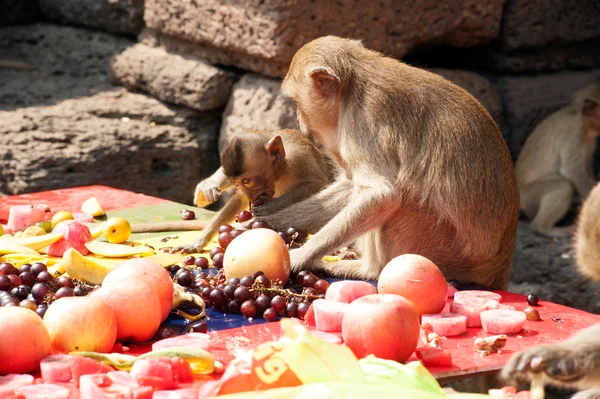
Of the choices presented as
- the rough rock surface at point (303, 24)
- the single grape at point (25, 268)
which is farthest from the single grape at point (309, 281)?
the rough rock surface at point (303, 24)

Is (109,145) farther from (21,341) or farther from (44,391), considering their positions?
(44,391)

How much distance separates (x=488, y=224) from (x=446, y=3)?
2675 millimetres

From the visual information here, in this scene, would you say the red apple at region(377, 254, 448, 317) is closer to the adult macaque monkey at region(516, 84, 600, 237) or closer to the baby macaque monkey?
the baby macaque monkey

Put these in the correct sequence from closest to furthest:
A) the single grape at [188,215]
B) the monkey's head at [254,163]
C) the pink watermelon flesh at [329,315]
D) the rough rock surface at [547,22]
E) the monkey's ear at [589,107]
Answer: the pink watermelon flesh at [329,315]
the monkey's head at [254,163]
the single grape at [188,215]
the rough rock surface at [547,22]
the monkey's ear at [589,107]

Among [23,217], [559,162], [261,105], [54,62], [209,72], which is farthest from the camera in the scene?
[559,162]

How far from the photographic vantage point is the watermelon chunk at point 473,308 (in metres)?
3.56

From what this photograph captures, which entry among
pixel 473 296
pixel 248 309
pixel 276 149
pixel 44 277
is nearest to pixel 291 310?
pixel 248 309

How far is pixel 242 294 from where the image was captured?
365 cm

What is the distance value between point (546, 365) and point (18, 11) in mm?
6648

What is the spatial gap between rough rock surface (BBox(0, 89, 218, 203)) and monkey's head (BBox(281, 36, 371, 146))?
247 centimetres

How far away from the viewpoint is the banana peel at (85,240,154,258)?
434cm

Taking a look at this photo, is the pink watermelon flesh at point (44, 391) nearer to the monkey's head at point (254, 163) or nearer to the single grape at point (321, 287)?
the single grape at point (321, 287)

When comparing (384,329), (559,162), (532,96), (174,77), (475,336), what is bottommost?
(559,162)

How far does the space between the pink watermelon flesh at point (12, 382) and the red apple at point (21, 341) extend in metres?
0.05
